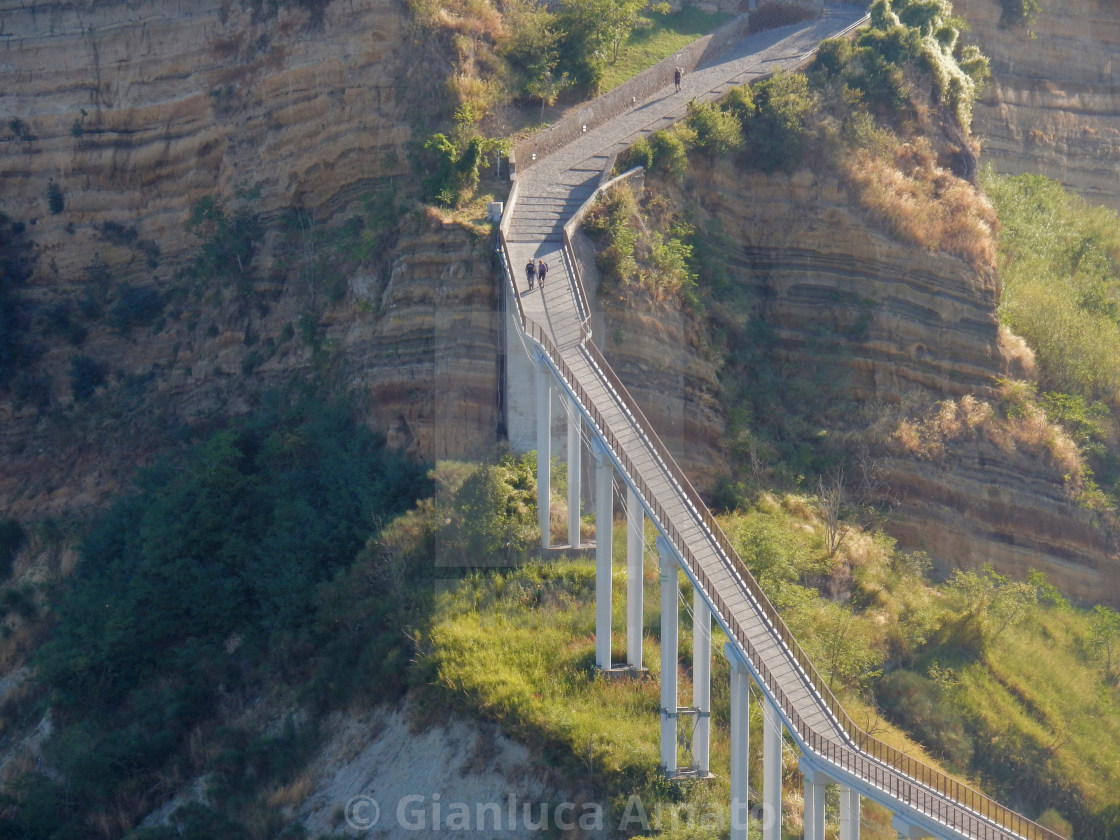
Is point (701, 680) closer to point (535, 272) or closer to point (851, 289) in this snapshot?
point (535, 272)

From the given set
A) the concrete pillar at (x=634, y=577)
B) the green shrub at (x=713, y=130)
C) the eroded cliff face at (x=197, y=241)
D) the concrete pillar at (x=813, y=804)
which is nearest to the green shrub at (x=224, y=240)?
the eroded cliff face at (x=197, y=241)

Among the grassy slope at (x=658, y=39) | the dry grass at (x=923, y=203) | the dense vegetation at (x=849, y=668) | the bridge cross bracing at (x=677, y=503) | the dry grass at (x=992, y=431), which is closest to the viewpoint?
the bridge cross bracing at (x=677, y=503)

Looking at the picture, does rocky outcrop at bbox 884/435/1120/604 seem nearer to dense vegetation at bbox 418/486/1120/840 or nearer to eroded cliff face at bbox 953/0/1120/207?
dense vegetation at bbox 418/486/1120/840

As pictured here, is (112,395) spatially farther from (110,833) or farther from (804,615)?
(804,615)

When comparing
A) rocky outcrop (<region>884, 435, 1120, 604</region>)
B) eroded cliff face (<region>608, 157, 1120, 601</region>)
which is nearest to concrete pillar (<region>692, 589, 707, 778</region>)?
eroded cliff face (<region>608, 157, 1120, 601</region>)

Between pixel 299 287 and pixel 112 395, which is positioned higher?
pixel 299 287

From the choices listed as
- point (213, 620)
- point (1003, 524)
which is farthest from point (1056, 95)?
point (213, 620)

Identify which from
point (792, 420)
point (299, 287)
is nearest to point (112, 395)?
point (299, 287)

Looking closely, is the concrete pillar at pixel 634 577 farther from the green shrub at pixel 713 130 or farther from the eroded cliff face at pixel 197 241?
the green shrub at pixel 713 130
